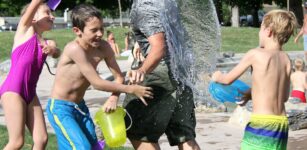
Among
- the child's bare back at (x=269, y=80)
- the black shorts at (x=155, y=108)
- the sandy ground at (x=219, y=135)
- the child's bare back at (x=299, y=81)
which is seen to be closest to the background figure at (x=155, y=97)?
the black shorts at (x=155, y=108)

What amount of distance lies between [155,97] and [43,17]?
3.67 ft

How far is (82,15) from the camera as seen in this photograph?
4.56 meters

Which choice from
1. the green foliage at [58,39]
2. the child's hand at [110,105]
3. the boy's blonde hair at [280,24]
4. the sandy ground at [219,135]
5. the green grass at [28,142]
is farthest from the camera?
the green foliage at [58,39]

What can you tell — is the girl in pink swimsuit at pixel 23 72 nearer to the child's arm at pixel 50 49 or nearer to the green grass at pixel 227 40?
the child's arm at pixel 50 49

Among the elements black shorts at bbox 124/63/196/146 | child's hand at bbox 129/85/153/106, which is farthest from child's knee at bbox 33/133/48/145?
child's hand at bbox 129/85/153/106

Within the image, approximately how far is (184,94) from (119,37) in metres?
22.3

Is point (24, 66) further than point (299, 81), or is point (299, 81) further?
point (299, 81)

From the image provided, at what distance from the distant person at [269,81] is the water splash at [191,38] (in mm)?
505

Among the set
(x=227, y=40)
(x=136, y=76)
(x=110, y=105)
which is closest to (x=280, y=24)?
(x=136, y=76)

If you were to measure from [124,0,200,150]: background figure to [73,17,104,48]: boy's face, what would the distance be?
236 millimetres

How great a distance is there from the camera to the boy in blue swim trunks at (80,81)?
4.53 meters

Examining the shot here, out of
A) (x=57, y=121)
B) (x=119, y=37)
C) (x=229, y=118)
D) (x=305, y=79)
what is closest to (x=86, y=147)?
(x=57, y=121)

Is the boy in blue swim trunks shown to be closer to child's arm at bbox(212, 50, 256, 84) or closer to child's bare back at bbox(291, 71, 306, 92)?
child's arm at bbox(212, 50, 256, 84)

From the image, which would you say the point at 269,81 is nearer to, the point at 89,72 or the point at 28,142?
the point at 89,72
